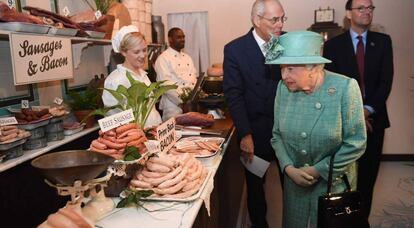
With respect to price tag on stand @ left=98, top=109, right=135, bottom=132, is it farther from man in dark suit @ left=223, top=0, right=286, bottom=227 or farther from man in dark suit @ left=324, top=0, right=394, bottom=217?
man in dark suit @ left=324, top=0, right=394, bottom=217

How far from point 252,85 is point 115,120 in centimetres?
105

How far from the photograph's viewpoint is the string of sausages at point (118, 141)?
1360 mm

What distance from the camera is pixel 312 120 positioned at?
5.39 ft

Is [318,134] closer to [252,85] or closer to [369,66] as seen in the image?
[252,85]

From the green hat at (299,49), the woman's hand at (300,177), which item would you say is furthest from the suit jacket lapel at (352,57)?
the woman's hand at (300,177)

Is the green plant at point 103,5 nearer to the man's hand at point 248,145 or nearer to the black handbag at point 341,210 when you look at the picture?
the man's hand at point 248,145

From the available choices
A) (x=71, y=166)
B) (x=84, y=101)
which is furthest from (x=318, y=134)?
(x=84, y=101)

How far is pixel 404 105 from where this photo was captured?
4.61 meters

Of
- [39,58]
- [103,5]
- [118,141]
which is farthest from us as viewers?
[103,5]

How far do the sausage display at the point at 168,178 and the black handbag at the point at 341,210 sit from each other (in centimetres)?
57

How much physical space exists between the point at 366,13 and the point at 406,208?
1792 mm

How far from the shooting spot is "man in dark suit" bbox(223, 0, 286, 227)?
2217 mm

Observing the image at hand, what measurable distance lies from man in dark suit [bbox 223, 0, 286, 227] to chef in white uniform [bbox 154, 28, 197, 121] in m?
1.56

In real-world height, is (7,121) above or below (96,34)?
below
